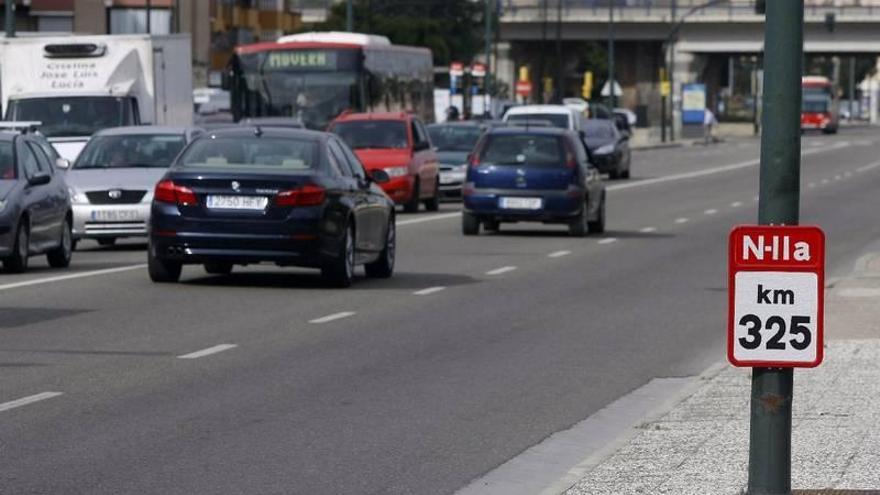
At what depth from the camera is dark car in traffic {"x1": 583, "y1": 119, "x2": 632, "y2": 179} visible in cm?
5569

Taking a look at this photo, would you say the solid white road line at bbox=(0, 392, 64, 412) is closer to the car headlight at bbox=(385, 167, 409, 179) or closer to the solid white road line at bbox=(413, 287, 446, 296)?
the solid white road line at bbox=(413, 287, 446, 296)

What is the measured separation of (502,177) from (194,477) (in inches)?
834

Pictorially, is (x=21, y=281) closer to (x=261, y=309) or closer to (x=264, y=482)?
(x=261, y=309)

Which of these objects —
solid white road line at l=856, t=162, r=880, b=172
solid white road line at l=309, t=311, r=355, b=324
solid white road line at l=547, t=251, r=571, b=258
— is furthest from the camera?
solid white road line at l=856, t=162, r=880, b=172

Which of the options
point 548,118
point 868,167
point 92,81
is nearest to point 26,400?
point 92,81


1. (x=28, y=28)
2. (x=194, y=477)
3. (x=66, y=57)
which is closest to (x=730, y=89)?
(x=28, y=28)

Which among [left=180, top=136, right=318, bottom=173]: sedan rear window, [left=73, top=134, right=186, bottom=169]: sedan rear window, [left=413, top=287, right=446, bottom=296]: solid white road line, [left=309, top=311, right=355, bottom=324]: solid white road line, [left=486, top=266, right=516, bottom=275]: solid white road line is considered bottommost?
[left=486, top=266, right=516, bottom=275]: solid white road line

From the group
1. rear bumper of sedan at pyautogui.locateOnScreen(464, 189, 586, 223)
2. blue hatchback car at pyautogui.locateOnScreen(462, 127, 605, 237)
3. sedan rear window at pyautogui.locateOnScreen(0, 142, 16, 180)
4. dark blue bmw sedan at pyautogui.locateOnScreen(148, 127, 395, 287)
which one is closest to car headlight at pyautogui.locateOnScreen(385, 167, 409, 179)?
blue hatchback car at pyautogui.locateOnScreen(462, 127, 605, 237)

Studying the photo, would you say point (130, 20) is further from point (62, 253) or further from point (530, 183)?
point (62, 253)

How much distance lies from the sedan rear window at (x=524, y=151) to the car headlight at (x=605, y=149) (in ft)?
78.3

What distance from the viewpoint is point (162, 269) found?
68.6 feet

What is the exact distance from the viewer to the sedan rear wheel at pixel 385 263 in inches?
891

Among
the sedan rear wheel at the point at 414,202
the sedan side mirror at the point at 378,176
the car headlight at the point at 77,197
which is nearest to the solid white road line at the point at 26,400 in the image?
the sedan side mirror at the point at 378,176

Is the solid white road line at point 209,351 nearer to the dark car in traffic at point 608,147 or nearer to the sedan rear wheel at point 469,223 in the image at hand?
the sedan rear wheel at point 469,223
